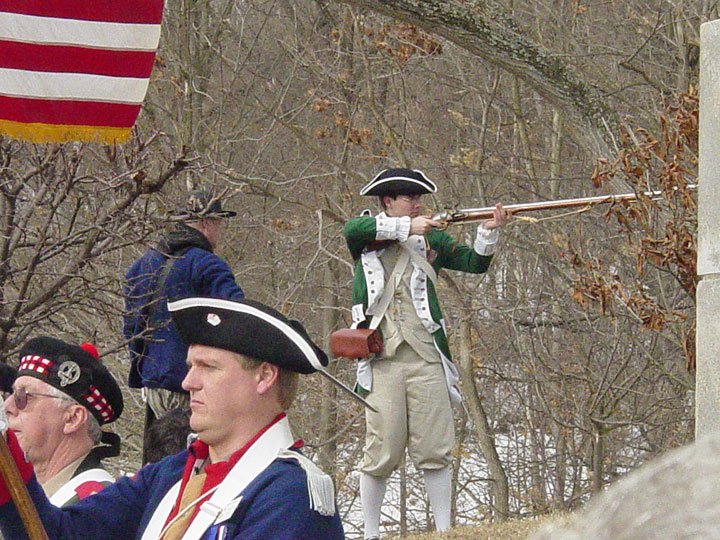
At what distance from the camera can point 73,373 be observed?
12.4 feet

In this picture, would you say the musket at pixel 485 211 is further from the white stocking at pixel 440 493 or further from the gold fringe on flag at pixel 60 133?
the gold fringe on flag at pixel 60 133

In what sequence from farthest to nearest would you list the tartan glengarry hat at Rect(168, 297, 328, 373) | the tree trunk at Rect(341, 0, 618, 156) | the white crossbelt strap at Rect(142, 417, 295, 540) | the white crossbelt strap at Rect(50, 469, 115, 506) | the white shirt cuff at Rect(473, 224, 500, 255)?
the tree trunk at Rect(341, 0, 618, 156) < the white shirt cuff at Rect(473, 224, 500, 255) < the white crossbelt strap at Rect(50, 469, 115, 506) < the tartan glengarry hat at Rect(168, 297, 328, 373) < the white crossbelt strap at Rect(142, 417, 295, 540)

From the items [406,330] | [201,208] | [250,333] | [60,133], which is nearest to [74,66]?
[60,133]

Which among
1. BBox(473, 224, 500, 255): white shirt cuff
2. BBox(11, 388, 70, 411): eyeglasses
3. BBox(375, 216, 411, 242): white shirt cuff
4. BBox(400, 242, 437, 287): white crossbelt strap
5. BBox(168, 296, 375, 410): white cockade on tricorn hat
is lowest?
BBox(11, 388, 70, 411): eyeglasses

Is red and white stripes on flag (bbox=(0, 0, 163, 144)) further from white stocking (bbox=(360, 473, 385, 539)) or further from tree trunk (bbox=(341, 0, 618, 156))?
white stocking (bbox=(360, 473, 385, 539))

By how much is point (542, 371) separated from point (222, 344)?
936 centimetres

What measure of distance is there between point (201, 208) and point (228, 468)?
245cm

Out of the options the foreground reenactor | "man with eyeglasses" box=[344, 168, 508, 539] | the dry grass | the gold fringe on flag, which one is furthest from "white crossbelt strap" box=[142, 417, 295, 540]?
"man with eyeglasses" box=[344, 168, 508, 539]

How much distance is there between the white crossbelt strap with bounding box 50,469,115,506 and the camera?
3547mm

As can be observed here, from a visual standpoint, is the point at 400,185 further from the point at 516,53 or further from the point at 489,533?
the point at 489,533

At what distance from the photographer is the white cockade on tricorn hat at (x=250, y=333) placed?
9.16ft

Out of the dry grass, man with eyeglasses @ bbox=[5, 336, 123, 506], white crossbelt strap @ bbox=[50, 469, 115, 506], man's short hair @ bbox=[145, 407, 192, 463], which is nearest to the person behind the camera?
white crossbelt strap @ bbox=[50, 469, 115, 506]

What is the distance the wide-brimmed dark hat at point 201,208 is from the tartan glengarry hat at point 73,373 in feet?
1.92

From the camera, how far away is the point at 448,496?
6.68m
